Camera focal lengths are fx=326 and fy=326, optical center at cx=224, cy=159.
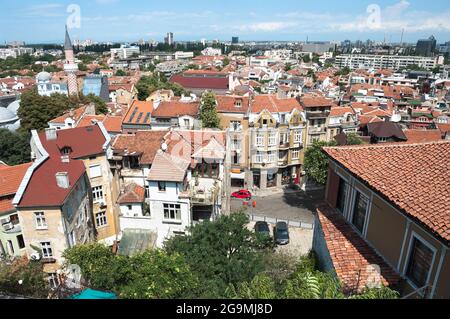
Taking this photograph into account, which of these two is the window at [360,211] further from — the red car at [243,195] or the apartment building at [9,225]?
the red car at [243,195]

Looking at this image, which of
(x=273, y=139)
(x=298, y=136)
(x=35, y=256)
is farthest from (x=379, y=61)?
(x=35, y=256)

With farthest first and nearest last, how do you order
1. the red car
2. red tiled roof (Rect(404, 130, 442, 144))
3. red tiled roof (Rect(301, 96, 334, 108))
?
1. red tiled roof (Rect(301, 96, 334, 108))
2. red tiled roof (Rect(404, 130, 442, 144))
3. the red car

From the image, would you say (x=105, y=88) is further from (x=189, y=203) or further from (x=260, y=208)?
(x=189, y=203)

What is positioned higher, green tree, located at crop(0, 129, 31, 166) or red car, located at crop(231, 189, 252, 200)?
green tree, located at crop(0, 129, 31, 166)

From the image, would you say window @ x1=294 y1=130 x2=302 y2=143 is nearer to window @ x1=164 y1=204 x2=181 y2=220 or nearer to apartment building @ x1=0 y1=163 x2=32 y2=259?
window @ x1=164 y1=204 x2=181 y2=220

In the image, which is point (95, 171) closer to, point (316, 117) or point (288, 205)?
point (288, 205)

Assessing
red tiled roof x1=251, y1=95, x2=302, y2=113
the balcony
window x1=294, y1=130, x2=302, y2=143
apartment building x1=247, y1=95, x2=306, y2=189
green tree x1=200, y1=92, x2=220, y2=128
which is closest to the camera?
green tree x1=200, y1=92, x2=220, y2=128

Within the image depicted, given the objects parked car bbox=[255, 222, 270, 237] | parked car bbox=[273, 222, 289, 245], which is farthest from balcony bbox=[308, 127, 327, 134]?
parked car bbox=[255, 222, 270, 237]

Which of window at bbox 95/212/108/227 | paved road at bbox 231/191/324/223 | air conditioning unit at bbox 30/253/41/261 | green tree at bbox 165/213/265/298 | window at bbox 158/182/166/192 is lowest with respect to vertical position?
paved road at bbox 231/191/324/223
